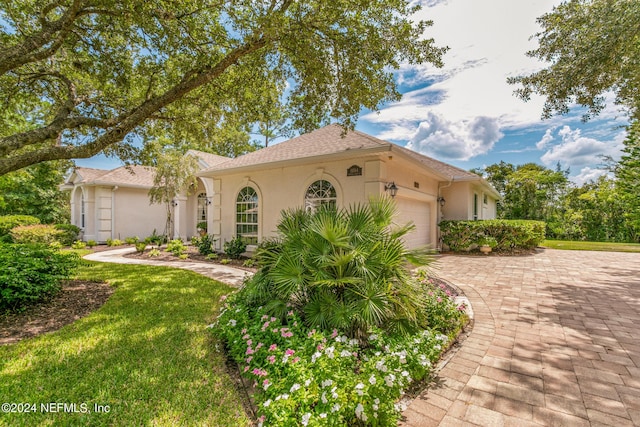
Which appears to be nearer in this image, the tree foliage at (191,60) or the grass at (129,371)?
the grass at (129,371)

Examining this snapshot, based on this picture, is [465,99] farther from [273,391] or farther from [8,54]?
[8,54]

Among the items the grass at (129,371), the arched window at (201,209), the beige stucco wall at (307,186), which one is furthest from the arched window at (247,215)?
the arched window at (201,209)

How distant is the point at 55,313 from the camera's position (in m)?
5.13

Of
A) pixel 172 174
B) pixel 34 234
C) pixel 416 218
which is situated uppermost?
pixel 172 174

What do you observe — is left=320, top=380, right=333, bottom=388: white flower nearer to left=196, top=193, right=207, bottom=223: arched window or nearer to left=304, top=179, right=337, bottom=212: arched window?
left=304, top=179, right=337, bottom=212: arched window

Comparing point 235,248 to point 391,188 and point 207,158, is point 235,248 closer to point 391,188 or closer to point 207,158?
point 391,188

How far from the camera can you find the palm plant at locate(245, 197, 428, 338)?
332cm

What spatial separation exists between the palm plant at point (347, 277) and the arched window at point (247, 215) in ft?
23.7

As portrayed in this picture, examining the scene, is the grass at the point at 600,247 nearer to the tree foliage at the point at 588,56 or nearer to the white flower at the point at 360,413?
the tree foliage at the point at 588,56

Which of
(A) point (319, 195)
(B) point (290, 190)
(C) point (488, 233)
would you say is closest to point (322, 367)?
(A) point (319, 195)

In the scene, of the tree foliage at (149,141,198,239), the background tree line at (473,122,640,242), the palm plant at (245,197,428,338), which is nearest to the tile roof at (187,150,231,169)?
the tree foliage at (149,141,198,239)

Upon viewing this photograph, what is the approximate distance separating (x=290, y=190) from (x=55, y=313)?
6.72m

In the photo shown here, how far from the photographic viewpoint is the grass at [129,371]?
2.47 m

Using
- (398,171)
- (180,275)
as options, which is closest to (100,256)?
(180,275)
